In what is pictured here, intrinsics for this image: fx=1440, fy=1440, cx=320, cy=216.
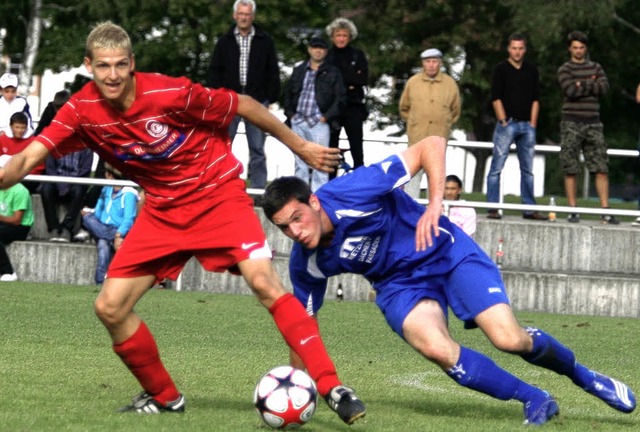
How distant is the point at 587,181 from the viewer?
18.8 meters

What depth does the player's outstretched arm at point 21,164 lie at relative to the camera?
674cm

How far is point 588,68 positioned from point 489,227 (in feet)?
6.57

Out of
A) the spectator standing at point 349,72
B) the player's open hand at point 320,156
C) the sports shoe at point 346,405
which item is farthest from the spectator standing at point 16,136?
the sports shoe at point 346,405

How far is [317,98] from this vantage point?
15.1 m

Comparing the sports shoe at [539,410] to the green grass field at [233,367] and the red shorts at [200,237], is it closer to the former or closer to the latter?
the green grass field at [233,367]

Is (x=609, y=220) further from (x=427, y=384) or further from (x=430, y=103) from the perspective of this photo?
(x=427, y=384)

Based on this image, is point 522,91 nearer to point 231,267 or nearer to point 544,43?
point 231,267

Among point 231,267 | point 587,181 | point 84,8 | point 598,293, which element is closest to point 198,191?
point 231,267

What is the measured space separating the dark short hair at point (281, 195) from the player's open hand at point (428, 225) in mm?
597

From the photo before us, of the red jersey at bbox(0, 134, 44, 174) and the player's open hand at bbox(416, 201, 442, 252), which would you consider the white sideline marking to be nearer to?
the player's open hand at bbox(416, 201, 442, 252)

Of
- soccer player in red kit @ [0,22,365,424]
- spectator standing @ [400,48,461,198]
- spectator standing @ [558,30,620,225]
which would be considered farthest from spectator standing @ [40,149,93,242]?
soccer player in red kit @ [0,22,365,424]

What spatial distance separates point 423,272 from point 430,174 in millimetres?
501

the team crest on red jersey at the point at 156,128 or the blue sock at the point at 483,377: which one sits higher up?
the team crest on red jersey at the point at 156,128

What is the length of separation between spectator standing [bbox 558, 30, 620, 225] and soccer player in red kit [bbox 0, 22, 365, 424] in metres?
8.70
